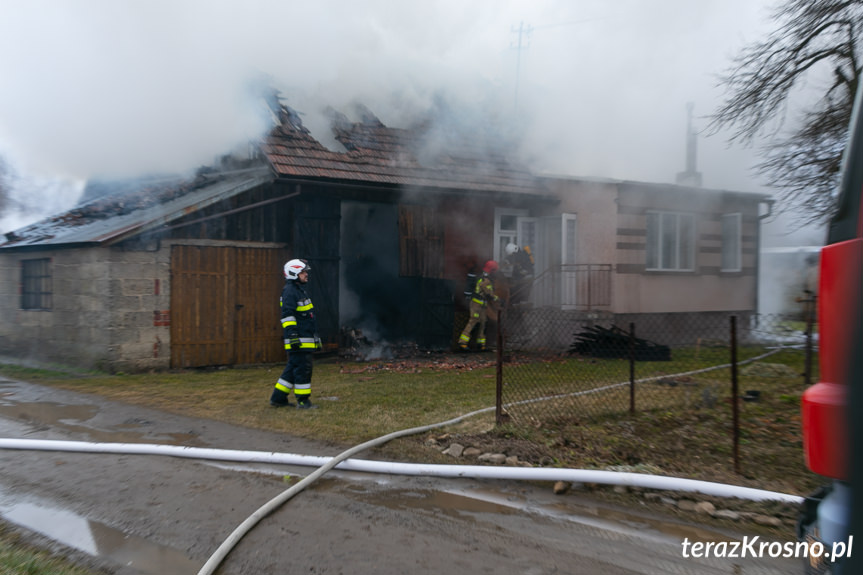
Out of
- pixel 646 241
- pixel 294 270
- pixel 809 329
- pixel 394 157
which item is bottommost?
pixel 809 329

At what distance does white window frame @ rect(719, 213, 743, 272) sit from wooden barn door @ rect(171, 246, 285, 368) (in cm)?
1006

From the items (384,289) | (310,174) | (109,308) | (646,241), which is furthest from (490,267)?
(109,308)

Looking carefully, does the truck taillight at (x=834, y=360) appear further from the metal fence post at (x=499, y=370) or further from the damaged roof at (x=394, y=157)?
the damaged roof at (x=394, y=157)

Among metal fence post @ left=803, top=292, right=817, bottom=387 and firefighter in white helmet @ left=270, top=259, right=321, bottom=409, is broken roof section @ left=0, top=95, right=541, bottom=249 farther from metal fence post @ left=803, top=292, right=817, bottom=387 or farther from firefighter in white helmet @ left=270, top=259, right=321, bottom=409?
metal fence post @ left=803, top=292, right=817, bottom=387

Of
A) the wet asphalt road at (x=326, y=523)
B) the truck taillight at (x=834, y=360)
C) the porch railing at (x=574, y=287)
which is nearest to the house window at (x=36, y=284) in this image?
the wet asphalt road at (x=326, y=523)

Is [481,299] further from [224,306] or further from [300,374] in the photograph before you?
[300,374]

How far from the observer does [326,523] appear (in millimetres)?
4188

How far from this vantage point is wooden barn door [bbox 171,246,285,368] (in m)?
11.0

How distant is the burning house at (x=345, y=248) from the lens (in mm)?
10852

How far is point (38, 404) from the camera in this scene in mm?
8031

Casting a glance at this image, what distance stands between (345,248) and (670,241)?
7.20 metres

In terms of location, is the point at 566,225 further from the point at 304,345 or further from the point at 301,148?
the point at 304,345

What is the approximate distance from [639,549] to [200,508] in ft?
9.30

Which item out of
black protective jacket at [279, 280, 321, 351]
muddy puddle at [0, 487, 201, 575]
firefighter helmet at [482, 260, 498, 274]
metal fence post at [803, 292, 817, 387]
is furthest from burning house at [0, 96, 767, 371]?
muddy puddle at [0, 487, 201, 575]
